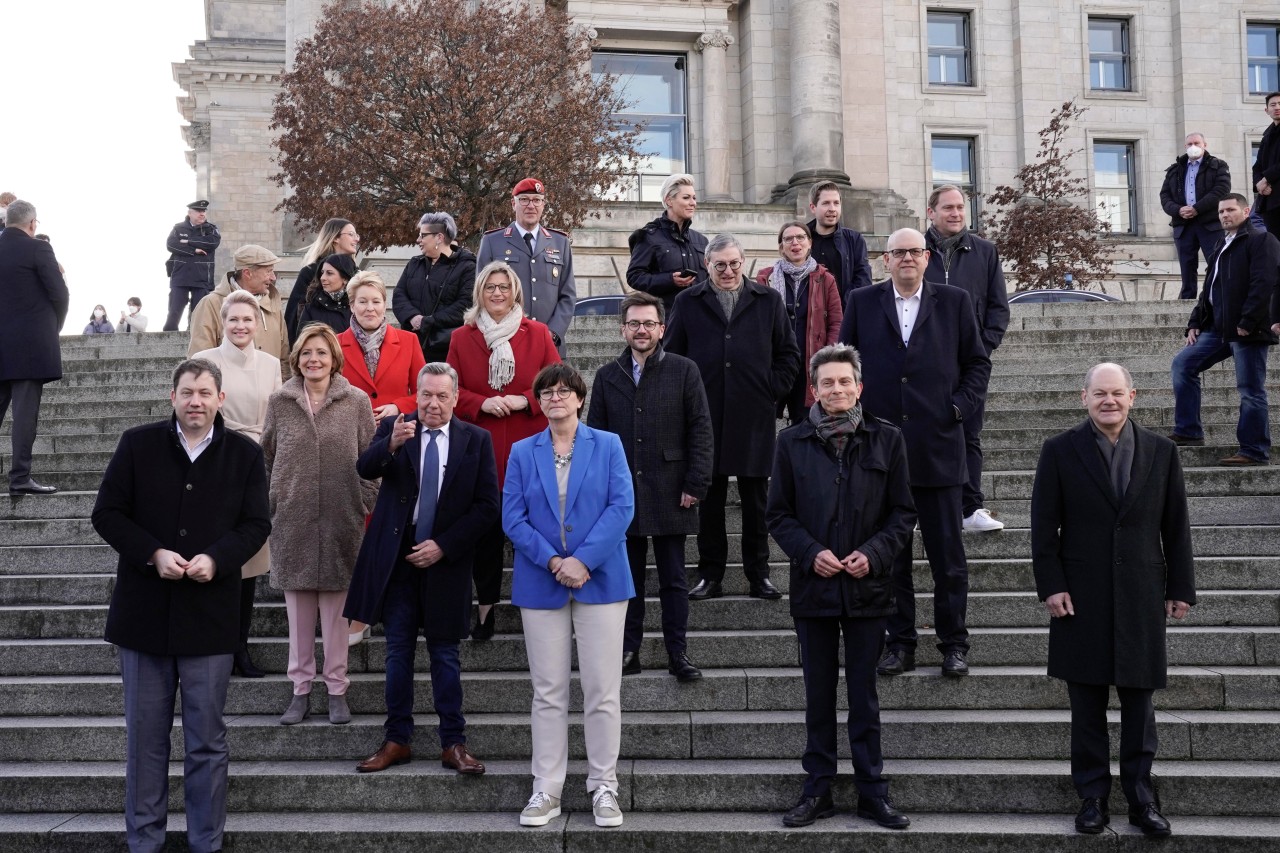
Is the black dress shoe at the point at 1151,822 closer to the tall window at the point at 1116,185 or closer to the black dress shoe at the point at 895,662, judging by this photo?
the black dress shoe at the point at 895,662

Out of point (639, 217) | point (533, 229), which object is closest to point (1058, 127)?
point (639, 217)

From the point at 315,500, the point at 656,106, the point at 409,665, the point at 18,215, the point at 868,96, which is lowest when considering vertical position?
the point at 409,665

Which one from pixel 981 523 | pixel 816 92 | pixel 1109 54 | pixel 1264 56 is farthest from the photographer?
pixel 1264 56

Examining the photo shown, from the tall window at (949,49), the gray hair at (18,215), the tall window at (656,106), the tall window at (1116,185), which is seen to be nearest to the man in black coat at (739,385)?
the gray hair at (18,215)

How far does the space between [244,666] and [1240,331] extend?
25.8ft

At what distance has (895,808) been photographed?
576 centimetres

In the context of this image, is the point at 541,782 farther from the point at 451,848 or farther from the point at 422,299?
the point at 422,299

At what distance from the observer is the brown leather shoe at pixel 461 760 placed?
5.98 meters

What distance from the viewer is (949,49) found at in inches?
1314

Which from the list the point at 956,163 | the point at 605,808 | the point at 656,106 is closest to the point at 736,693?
the point at 605,808

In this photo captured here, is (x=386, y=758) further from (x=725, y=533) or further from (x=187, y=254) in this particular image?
(x=187, y=254)

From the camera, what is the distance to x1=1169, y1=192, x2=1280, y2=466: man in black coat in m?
Answer: 9.48

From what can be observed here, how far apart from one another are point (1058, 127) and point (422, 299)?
85.5 feet

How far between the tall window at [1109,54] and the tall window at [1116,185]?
174 centimetres
